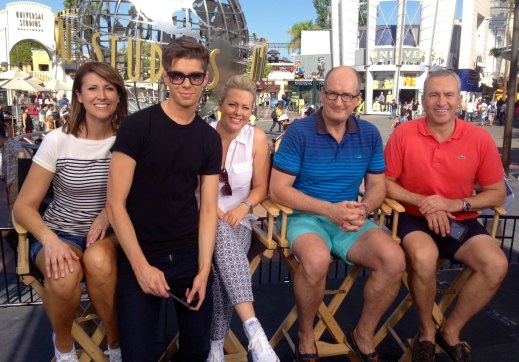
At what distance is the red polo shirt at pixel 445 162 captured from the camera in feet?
10.0

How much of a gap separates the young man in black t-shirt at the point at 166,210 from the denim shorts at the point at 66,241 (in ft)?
0.87

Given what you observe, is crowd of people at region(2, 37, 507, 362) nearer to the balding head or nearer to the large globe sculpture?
the balding head

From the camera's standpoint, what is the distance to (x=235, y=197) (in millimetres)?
2895

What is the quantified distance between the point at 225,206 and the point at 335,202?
0.70 m

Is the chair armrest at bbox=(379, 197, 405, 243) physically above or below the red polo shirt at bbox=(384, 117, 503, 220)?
below

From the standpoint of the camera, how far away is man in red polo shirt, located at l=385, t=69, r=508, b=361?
9.13 feet

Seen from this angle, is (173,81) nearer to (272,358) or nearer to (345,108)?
(345,108)

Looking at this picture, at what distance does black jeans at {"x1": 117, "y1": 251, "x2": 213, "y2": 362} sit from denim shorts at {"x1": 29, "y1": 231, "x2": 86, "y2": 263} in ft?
0.97

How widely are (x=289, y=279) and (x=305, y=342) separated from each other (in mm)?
1881

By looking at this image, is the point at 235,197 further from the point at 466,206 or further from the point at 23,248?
the point at 466,206

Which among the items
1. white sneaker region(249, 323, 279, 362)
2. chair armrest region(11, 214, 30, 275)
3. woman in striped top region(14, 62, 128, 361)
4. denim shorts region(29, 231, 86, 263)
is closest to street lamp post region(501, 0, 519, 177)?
white sneaker region(249, 323, 279, 362)

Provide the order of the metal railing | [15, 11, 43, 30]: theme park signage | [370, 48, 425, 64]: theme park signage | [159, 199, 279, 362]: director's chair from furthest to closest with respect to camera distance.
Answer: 1. [370, 48, 425, 64]: theme park signage
2. [15, 11, 43, 30]: theme park signage
3. the metal railing
4. [159, 199, 279, 362]: director's chair

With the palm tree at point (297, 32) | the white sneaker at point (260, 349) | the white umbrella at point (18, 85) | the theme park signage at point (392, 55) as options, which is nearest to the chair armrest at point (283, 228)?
the white sneaker at point (260, 349)

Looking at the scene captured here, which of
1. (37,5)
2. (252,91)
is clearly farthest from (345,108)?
(37,5)
